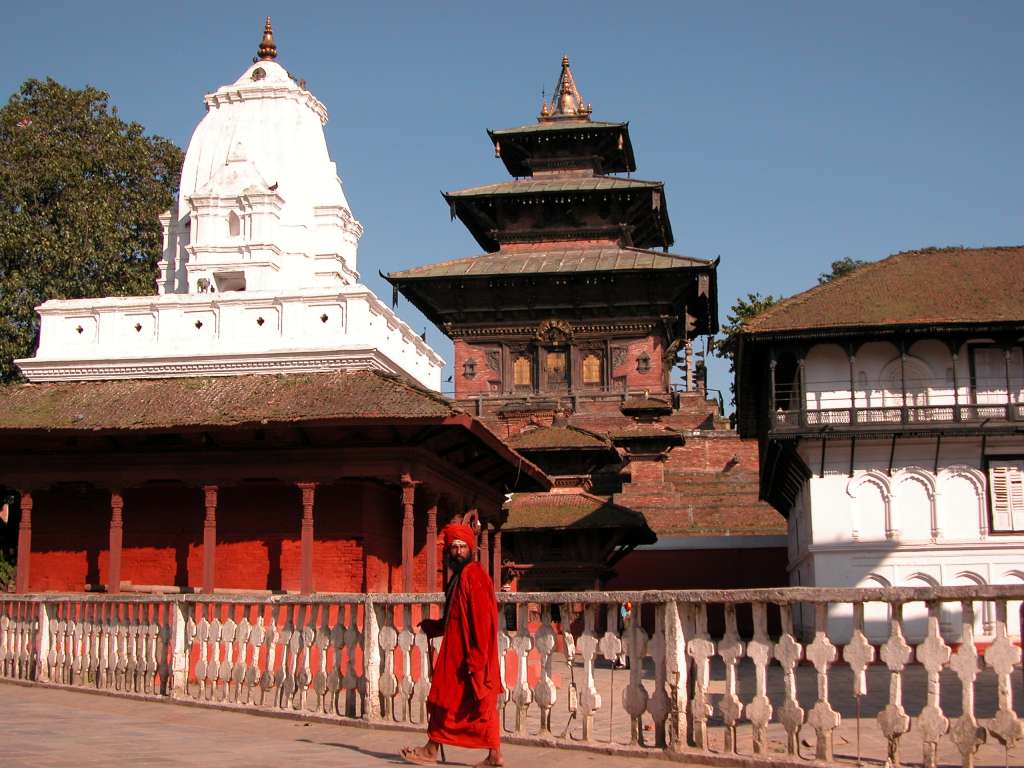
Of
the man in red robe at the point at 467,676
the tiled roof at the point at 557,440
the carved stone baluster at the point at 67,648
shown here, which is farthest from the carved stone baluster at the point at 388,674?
the tiled roof at the point at 557,440

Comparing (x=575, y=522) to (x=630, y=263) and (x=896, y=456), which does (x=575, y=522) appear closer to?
(x=896, y=456)

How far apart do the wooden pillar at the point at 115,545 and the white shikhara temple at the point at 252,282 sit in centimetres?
285

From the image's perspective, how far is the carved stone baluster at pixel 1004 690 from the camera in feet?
25.8

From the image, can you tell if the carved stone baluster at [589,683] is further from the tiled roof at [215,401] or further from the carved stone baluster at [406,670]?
the tiled roof at [215,401]

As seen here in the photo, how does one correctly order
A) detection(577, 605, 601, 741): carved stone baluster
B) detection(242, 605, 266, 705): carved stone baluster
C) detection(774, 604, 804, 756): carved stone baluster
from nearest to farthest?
detection(774, 604, 804, 756): carved stone baluster
detection(577, 605, 601, 741): carved stone baluster
detection(242, 605, 266, 705): carved stone baluster

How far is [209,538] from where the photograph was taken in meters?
19.8

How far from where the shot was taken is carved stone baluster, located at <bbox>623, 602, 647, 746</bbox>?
373 inches

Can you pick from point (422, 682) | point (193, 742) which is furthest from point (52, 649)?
point (422, 682)

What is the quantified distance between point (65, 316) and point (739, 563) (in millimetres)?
20112

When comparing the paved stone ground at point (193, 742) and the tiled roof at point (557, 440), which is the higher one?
the tiled roof at point (557, 440)

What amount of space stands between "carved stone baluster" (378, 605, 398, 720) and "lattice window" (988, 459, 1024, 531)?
1916 cm

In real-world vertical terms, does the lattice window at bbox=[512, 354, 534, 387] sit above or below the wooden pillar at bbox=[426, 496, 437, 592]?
above

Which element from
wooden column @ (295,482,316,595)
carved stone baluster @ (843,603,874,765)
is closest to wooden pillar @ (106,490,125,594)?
wooden column @ (295,482,316,595)

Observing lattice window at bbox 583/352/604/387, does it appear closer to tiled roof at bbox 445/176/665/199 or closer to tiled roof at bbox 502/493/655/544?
tiled roof at bbox 445/176/665/199
